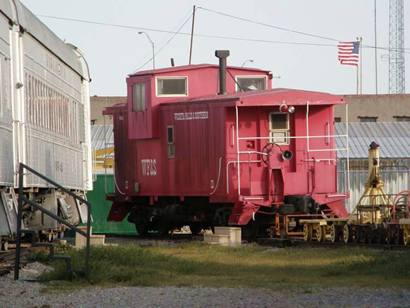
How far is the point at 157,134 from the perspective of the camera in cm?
2983

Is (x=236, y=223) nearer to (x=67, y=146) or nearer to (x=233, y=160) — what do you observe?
(x=233, y=160)

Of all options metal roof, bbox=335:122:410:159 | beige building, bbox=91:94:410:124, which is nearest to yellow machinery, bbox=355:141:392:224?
metal roof, bbox=335:122:410:159

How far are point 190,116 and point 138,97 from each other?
2.67 metres

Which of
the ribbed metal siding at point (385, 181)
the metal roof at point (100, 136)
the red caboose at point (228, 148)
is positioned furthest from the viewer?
the metal roof at point (100, 136)

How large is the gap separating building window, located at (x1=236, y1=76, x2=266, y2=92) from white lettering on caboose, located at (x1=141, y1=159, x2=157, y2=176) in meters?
3.24

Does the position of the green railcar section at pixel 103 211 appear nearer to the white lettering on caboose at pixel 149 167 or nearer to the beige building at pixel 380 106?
the white lettering on caboose at pixel 149 167

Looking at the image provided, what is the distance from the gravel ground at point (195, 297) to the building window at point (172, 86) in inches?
626

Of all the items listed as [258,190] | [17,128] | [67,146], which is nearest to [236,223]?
[258,190]

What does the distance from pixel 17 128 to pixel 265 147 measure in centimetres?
1080

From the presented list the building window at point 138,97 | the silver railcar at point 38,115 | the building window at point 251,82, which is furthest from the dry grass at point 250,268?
the building window at point 251,82

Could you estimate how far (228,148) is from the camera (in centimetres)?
2744

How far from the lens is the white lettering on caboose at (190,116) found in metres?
28.1

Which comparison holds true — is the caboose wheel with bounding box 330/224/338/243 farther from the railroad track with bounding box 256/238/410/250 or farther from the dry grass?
the dry grass

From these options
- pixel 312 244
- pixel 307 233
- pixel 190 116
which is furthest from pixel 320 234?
pixel 190 116
